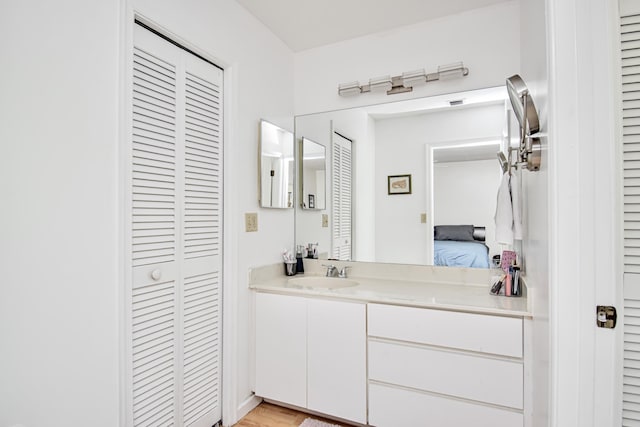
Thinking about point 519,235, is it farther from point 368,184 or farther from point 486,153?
point 368,184

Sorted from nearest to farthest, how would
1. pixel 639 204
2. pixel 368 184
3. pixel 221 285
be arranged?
pixel 639 204 < pixel 221 285 < pixel 368 184

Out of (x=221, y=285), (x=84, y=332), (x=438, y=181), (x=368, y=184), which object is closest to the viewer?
(x=84, y=332)

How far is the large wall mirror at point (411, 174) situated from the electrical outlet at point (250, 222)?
1.66ft

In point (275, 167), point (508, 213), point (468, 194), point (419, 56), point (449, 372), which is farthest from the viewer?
point (275, 167)

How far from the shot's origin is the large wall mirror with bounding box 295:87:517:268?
2045mm

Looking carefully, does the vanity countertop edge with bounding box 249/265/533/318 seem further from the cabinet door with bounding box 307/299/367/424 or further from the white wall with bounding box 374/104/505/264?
the white wall with bounding box 374/104/505/264

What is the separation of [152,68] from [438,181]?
1.77m

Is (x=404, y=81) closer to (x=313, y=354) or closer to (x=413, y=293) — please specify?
(x=413, y=293)

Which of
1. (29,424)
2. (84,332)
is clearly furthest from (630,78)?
(29,424)

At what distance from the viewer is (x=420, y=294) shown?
183cm

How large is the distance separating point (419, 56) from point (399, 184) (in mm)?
875

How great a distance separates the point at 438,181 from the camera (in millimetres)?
2178

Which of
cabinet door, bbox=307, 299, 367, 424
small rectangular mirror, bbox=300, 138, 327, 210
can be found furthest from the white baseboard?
small rectangular mirror, bbox=300, 138, 327, 210

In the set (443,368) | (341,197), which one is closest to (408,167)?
(341,197)
